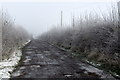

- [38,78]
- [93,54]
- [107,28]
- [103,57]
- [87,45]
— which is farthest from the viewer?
[87,45]

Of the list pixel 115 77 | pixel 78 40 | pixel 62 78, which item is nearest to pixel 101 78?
pixel 115 77

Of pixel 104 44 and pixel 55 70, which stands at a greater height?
pixel 104 44

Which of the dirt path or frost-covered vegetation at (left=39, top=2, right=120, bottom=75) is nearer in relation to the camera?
the dirt path

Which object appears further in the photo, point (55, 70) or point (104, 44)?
point (104, 44)

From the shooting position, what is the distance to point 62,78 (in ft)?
26.7

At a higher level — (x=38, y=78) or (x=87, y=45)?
(x=87, y=45)

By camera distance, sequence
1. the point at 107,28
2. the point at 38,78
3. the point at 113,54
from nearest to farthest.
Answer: the point at 38,78
the point at 113,54
the point at 107,28

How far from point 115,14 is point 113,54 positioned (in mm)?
4871

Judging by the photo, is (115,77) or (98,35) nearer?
(115,77)

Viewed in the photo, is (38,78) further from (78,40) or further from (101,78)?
(78,40)

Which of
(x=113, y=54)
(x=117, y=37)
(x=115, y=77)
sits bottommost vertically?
(x=115, y=77)

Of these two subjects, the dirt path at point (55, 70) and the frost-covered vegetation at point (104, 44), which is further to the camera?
the frost-covered vegetation at point (104, 44)

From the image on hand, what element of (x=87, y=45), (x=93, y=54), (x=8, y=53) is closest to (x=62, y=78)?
(x=93, y=54)

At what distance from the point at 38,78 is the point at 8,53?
26.4 feet
